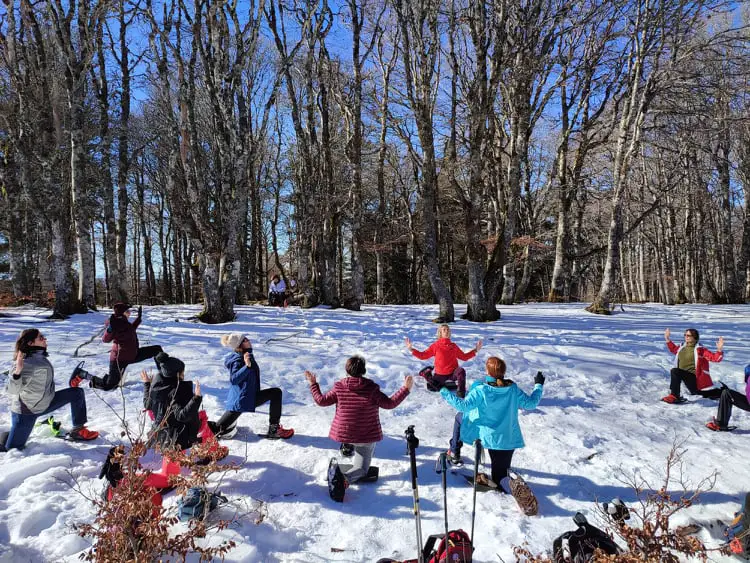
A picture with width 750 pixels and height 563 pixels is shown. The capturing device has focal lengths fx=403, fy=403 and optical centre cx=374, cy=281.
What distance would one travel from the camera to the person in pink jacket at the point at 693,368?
230 inches

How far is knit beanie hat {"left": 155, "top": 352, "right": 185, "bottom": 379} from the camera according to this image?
4.03 m

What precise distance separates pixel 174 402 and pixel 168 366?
372mm

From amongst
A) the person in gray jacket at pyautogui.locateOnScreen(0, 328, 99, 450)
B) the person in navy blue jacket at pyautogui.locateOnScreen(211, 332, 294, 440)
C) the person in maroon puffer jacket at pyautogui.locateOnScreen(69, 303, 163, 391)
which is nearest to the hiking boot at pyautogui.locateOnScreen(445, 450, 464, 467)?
the person in navy blue jacket at pyautogui.locateOnScreen(211, 332, 294, 440)

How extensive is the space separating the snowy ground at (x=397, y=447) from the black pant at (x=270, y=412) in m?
0.24

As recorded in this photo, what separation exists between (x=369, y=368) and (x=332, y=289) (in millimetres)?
7913

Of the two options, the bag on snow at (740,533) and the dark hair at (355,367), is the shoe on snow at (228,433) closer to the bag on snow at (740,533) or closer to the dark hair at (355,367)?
the dark hair at (355,367)

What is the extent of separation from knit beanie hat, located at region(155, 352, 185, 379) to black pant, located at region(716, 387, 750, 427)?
6.48 meters

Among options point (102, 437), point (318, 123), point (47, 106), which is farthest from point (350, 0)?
point (102, 437)

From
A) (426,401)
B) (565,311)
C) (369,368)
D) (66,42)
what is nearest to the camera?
(426,401)

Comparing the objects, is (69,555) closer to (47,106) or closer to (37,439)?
(37,439)

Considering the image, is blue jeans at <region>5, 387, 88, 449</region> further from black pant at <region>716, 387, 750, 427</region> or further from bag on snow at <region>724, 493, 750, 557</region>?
black pant at <region>716, 387, 750, 427</region>

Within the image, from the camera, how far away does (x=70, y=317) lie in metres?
11.1

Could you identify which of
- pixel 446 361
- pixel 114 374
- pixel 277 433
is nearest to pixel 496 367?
pixel 446 361

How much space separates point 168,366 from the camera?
160 inches
